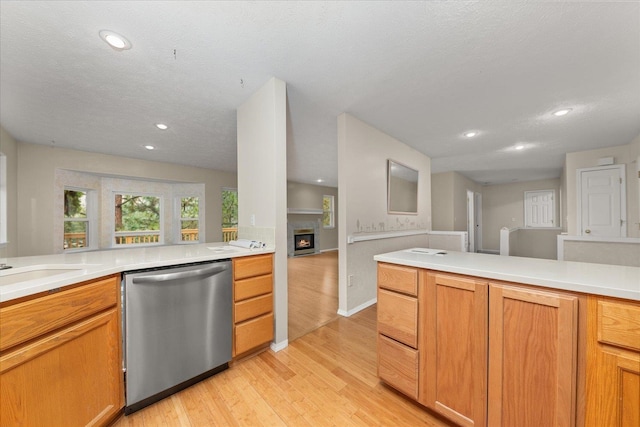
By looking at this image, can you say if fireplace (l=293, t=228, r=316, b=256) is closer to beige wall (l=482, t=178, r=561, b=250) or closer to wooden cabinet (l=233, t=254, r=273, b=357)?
wooden cabinet (l=233, t=254, r=273, b=357)

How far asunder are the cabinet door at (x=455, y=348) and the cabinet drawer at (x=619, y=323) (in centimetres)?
36

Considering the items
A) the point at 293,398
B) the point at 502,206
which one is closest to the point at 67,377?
the point at 293,398

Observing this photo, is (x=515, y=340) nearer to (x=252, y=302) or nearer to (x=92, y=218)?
(x=252, y=302)

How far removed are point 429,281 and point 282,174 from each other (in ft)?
4.77

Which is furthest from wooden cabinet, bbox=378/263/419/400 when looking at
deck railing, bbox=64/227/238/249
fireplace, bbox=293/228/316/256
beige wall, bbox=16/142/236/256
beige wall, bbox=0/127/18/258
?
fireplace, bbox=293/228/316/256

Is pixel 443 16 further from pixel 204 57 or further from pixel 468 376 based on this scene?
pixel 468 376


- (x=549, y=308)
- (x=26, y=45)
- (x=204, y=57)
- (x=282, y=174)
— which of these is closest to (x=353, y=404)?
(x=549, y=308)

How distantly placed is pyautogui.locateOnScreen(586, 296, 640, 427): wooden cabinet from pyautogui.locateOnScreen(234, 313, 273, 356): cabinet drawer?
73.3 inches

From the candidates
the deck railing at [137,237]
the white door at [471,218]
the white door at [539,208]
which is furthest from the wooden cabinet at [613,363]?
the white door at [539,208]

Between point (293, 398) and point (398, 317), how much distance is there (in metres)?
0.87

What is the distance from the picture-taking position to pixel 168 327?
144 cm

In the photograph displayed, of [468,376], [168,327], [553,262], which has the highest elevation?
[553,262]

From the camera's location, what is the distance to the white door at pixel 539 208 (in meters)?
7.27

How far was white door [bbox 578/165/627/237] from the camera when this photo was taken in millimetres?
4031
